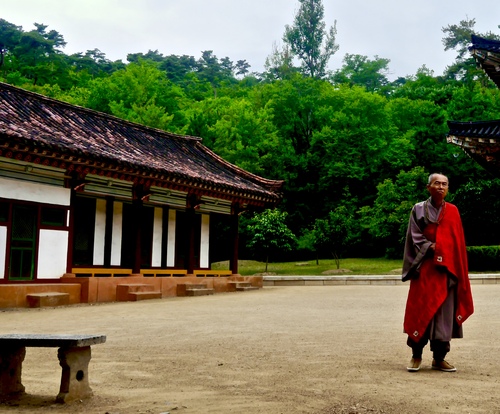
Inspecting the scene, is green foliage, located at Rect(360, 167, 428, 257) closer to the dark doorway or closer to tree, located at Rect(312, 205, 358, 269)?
tree, located at Rect(312, 205, 358, 269)

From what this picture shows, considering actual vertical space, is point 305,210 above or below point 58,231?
above

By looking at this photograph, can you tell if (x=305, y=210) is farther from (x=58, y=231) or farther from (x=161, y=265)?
(x=58, y=231)

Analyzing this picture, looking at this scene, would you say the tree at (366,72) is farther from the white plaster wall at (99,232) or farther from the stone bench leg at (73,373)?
the stone bench leg at (73,373)

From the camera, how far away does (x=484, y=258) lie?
28.5 metres

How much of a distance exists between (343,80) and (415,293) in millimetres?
49027

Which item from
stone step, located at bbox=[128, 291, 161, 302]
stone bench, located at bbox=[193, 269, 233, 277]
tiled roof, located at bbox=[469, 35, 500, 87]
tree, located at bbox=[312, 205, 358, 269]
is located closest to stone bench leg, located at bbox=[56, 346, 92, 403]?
stone step, located at bbox=[128, 291, 161, 302]

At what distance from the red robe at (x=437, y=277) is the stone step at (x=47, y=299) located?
408 inches

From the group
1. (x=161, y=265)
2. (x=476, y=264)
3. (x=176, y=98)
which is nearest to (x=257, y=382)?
(x=161, y=265)

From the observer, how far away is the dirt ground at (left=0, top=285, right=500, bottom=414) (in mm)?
4637

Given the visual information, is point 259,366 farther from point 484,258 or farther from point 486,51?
point 484,258

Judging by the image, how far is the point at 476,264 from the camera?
94.2 ft

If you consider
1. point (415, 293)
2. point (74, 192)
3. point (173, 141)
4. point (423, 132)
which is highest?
point (423, 132)

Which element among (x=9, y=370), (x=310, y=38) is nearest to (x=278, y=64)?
(x=310, y=38)

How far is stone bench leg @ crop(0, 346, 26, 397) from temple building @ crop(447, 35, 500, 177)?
12305mm
